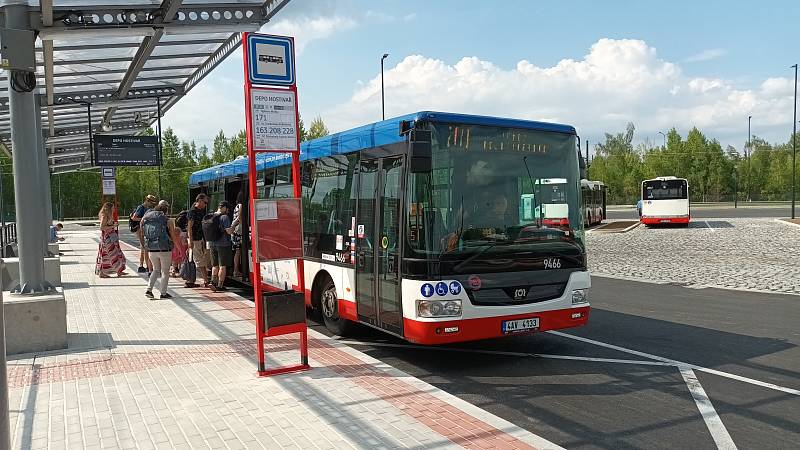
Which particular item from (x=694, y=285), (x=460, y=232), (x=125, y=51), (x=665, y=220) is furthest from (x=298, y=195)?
(x=665, y=220)

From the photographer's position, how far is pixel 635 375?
675 cm

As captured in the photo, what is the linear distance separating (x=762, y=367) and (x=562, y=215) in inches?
107

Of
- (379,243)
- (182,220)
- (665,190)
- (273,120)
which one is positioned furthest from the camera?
(665,190)

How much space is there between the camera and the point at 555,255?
291 inches

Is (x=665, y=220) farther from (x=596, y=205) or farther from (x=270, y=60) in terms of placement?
(x=270, y=60)

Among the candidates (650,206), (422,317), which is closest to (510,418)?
(422,317)

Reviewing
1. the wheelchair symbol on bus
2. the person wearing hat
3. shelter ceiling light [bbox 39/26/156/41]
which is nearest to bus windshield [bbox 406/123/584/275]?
the wheelchair symbol on bus

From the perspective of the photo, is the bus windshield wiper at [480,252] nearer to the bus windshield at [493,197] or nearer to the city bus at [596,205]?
the bus windshield at [493,197]

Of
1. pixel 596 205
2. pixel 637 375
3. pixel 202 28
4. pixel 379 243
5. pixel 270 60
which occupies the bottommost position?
pixel 637 375

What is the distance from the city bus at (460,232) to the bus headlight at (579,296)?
0.05 feet

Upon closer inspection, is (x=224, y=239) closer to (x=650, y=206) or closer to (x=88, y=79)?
(x=88, y=79)

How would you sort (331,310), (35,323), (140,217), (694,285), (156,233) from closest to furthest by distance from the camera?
(35,323), (331,310), (156,233), (694,285), (140,217)

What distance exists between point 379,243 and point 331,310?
6.18 ft

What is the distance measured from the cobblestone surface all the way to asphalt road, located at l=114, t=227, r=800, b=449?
3.80 metres
